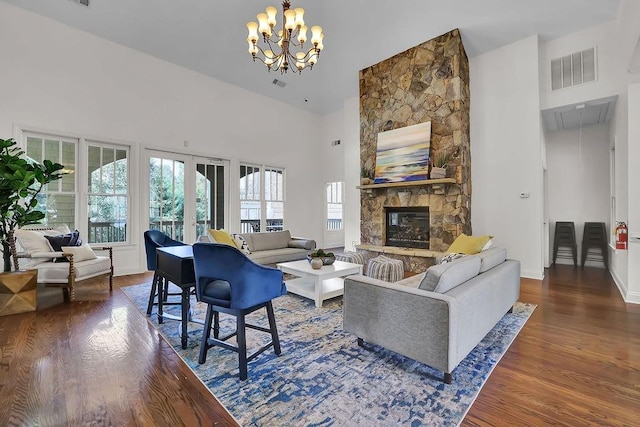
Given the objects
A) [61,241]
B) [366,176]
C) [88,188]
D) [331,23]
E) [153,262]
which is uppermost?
[331,23]

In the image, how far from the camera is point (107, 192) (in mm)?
5160

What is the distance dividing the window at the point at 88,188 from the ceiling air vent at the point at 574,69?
7331 mm

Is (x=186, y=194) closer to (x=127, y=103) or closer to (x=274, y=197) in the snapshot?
(x=127, y=103)

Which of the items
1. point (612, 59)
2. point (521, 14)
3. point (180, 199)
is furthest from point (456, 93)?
point (180, 199)

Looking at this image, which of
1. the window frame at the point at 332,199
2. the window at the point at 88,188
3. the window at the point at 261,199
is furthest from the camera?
the window frame at the point at 332,199

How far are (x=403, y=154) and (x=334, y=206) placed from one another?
12.2 ft

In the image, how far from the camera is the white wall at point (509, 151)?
15.9 ft

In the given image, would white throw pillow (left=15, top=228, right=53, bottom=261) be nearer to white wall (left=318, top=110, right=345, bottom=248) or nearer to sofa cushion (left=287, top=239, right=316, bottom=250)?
sofa cushion (left=287, top=239, right=316, bottom=250)

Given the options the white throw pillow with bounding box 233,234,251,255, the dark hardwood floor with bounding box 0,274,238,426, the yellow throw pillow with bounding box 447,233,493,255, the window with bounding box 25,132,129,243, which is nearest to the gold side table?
the dark hardwood floor with bounding box 0,274,238,426

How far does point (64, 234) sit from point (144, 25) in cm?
349

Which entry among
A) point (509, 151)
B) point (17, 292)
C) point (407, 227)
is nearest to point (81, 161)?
point (17, 292)

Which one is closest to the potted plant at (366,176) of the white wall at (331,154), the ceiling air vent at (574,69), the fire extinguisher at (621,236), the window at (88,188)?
the white wall at (331,154)

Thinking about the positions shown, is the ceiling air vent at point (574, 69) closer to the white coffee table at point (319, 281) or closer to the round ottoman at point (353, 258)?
the round ottoman at point (353, 258)

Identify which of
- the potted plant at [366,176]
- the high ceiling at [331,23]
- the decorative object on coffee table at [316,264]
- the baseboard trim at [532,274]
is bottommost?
the baseboard trim at [532,274]
